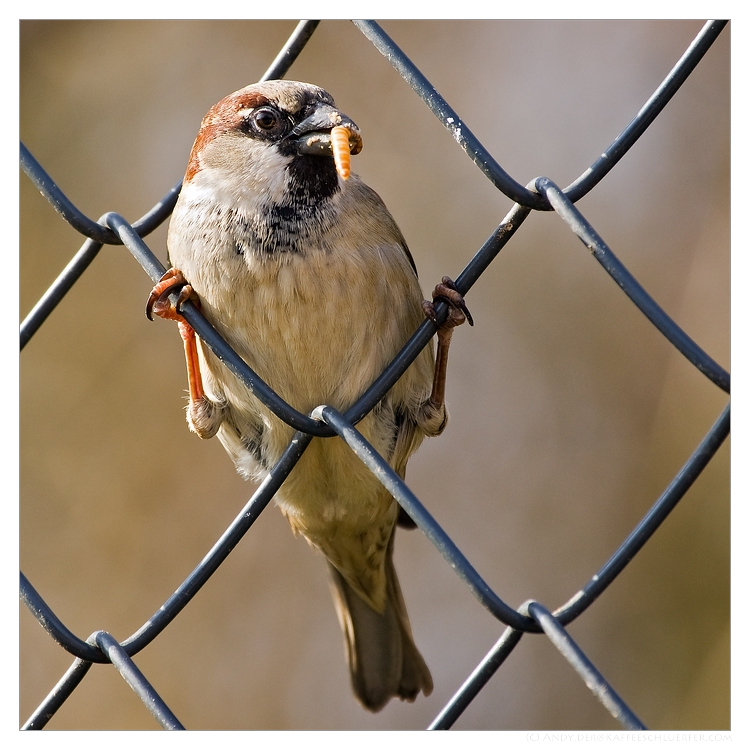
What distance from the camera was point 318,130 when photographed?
197 centimetres

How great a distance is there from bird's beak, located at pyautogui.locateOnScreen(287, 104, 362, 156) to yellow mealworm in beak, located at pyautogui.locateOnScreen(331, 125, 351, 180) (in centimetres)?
6

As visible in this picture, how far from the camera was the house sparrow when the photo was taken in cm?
197

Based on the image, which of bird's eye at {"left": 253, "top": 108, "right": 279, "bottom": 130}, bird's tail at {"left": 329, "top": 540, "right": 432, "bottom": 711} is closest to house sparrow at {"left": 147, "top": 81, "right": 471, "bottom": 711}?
bird's eye at {"left": 253, "top": 108, "right": 279, "bottom": 130}

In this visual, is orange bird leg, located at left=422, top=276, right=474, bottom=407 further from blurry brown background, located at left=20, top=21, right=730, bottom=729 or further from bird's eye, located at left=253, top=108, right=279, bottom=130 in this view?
blurry brown background, located at left=20, top=21, right=730, bottom=729

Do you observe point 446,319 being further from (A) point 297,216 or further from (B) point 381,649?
(B) point 381,649

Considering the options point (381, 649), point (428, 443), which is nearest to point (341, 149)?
point (381, 649)

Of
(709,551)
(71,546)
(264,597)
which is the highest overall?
(71,546)

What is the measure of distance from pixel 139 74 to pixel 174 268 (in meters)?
2.70

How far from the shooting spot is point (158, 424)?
442 centimetres
